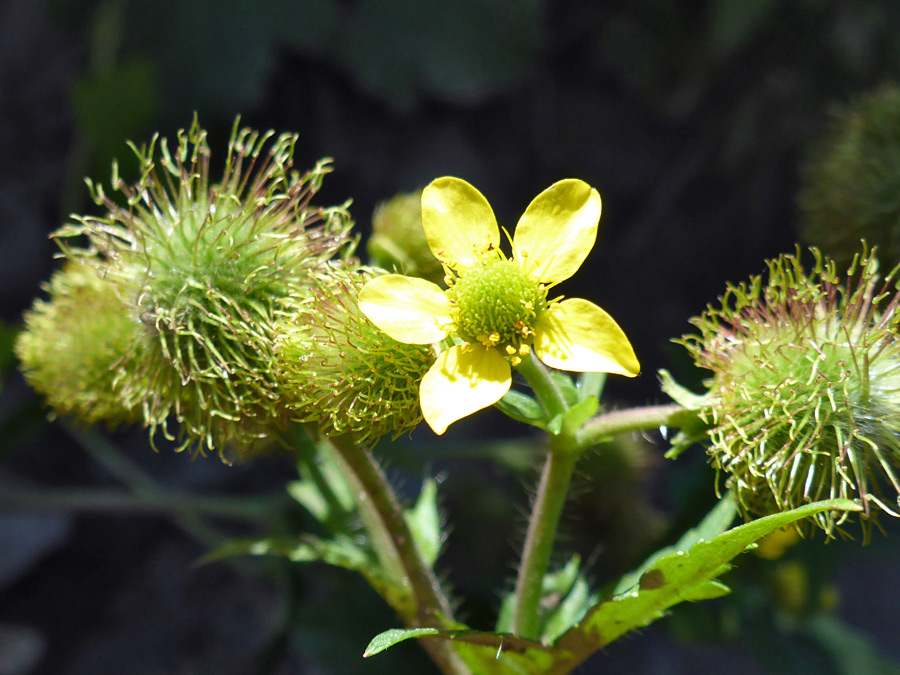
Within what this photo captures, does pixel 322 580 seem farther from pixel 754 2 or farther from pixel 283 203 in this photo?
pixel 754 2

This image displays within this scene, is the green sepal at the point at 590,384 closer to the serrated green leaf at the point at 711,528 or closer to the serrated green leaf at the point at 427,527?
the serrated green leaf at the point at 711,528

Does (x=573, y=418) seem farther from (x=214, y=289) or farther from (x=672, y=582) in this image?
(x=214, y=289)

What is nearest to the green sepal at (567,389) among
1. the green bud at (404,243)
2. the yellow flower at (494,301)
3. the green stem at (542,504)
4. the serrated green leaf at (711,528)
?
the green stem at (542,504)

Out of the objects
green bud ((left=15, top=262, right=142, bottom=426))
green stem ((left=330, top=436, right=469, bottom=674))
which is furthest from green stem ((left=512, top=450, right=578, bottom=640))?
green bud ((left=15, top=262, right=142, bottom=426))

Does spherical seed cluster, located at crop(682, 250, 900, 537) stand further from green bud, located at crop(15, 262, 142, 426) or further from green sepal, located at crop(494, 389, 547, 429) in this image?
green bud, located at crop(15, 262, 142, 426)

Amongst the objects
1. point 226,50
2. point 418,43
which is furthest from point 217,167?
point 418,43

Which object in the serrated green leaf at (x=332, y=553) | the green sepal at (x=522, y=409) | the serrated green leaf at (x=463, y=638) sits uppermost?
the green sepal at (x=522, y=409)

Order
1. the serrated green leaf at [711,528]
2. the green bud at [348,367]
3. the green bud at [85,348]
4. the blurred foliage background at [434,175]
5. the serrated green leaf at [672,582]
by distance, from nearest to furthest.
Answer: the serrated green leaf at [672,582]
the green bud at [348,367]
the serrated green leaf at [711,528]
the green bud at [85,348]
the blurred foliage background at [434,175]
